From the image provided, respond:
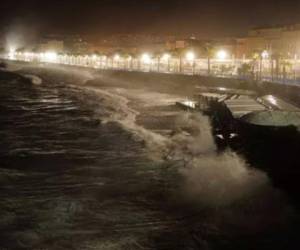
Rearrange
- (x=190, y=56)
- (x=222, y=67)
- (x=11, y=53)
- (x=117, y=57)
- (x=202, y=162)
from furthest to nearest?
(x=11, y=53), (x=117, y=57), (x=190, y=56), (x=222, y=67), (x=202, y=162)

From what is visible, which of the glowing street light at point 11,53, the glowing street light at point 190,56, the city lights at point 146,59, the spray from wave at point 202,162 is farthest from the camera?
the glowing street light at point 11,53

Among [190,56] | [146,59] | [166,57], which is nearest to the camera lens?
[190,56]

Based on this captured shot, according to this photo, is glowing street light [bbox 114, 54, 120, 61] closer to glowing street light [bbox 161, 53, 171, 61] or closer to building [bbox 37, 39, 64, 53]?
glowing street light [bbox 161, 53, 171, 61]

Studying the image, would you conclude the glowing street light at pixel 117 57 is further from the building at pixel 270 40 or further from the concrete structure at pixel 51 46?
the concrete structure at pixel 51 46

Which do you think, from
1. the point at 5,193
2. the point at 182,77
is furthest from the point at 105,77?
the point at 5,193

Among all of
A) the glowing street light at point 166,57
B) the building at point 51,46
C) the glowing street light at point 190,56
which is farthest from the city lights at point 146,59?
the building at point 51,46

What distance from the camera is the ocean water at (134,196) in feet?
30.1

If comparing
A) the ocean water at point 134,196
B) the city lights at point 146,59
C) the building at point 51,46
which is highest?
the building at point 51,46

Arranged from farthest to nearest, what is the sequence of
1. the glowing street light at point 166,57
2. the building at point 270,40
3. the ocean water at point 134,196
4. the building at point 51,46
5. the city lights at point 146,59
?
1. the building at point 51,46
2. the city lights at point 146,59
3. the building at point 270,40
4. the glowing street light at point 166,57
5. the ocean water at point 134,196

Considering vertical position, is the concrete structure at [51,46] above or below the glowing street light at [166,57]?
→ above

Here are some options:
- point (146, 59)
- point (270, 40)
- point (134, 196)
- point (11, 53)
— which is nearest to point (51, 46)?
point (11, 53)

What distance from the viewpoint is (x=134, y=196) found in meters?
11.5

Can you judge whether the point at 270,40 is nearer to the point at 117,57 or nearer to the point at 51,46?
the point at 117,57

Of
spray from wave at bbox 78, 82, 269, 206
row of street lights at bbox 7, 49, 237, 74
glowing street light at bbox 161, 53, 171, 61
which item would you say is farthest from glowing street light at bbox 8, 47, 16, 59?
spray from wave at bbox 78, 82, 269, 206
